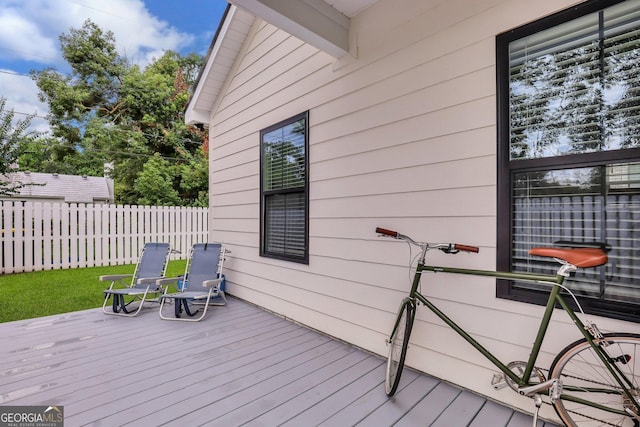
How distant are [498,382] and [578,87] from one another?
6.04 feet

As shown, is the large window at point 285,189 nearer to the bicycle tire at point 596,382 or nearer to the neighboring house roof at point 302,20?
the neighboring house roof at point 302,20

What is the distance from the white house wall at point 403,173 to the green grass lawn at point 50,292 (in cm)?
295

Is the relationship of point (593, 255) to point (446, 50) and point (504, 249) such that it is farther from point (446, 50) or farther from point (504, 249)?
point (446, 50)

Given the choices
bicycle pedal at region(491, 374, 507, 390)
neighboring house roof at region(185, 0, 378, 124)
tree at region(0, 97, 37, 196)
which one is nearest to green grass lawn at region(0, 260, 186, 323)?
tree at region(0, 97, 37, 196)

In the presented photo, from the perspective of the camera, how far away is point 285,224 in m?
3.97

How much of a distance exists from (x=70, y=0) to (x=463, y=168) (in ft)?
56.7

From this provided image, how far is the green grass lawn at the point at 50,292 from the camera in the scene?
412cm

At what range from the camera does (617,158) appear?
1.64 meters

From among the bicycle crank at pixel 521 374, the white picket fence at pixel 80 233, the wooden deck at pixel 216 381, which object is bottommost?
the wooden deck at pixel 216 381

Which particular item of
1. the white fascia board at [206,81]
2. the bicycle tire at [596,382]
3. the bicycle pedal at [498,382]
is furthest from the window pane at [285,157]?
the bicycle tire at [596,382]

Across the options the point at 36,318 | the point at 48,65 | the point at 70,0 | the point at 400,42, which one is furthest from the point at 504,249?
the point at 48,65

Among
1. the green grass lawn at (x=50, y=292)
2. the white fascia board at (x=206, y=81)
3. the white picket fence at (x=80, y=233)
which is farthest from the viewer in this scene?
the white picket fence at (x=80, y=233)

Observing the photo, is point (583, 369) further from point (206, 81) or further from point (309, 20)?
point (206, 81)

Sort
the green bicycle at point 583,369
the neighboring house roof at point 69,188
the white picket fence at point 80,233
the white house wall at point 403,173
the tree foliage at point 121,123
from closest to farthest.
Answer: the green bicycle at point 583,369 < the white house wall at point 403,173 < the white picket fence at point 80,233 < the tree foliage at point 121,123 < the neighboring house roof at point 69,188
